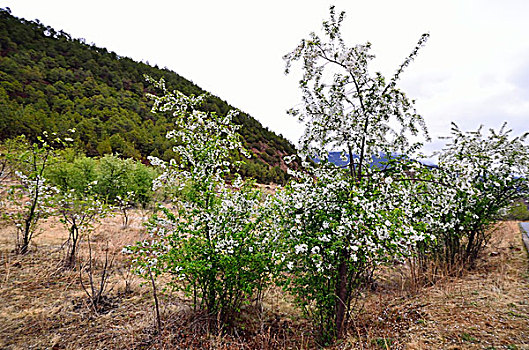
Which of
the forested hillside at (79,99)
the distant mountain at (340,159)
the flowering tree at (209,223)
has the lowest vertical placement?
the flowering tree at (209,223)

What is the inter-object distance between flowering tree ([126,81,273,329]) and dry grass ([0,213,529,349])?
0.63 metres

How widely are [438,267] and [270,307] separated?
3533 mm

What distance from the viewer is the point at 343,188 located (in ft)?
10.5

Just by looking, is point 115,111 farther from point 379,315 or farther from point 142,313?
point 379,315

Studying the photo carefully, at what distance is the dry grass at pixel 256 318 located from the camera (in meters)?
3.16

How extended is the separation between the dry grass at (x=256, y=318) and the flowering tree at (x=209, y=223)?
2.05ft

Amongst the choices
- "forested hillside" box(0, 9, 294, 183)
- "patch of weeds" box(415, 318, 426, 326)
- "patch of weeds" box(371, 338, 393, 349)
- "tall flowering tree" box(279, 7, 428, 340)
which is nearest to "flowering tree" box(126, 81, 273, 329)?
"tall flowering tree" box(279, 7, 428, 340)

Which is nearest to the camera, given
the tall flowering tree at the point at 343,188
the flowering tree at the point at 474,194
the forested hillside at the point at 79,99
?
the tall flowering tree at the point at 343,188

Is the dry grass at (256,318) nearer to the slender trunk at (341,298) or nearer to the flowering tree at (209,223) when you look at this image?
the slender trunk at (341,298)

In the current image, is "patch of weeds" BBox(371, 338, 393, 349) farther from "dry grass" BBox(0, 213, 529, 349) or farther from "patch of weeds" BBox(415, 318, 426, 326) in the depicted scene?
"patch of weeds" BBox(415, 318, 426, 326)

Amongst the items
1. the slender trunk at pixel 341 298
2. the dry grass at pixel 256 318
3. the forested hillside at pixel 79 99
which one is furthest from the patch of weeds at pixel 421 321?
the forested hillside at pixel 79 99

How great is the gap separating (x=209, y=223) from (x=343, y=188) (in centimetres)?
182

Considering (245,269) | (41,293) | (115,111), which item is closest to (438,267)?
(245,269)

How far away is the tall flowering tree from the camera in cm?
301
